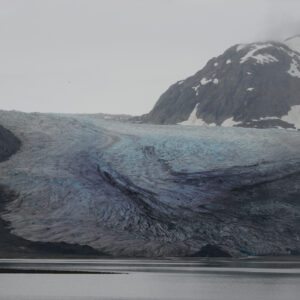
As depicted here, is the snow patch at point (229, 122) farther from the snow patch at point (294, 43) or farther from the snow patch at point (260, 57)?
the snow patch at point (294, 43)

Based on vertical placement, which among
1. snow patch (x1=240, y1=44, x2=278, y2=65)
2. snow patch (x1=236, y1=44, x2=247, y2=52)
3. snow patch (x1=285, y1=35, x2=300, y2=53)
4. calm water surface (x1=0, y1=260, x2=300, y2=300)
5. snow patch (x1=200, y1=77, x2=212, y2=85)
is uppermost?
snow patch (x1=285, y1=35, x2=300, y2=53)

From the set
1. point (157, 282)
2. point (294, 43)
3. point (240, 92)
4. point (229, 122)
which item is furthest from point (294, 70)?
point (157, 282)

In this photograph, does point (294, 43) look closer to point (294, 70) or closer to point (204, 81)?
point (294, 70)

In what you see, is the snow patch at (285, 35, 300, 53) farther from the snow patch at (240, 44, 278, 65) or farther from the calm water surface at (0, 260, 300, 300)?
the calm water surface at (0, 260, 300, 300)

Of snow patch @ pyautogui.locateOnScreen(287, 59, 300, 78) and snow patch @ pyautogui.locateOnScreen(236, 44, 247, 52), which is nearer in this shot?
snow patch @ pyautogui.locateOnScreen(287, 59, 300, 78)

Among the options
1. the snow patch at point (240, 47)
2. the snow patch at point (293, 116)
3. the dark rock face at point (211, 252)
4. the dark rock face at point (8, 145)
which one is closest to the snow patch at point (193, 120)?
the snow patch at point (293, 116)

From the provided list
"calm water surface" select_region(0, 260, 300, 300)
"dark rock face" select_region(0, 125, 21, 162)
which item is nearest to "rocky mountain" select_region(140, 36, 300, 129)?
"dark rock face" select_region(0, 125, 21, 162)
